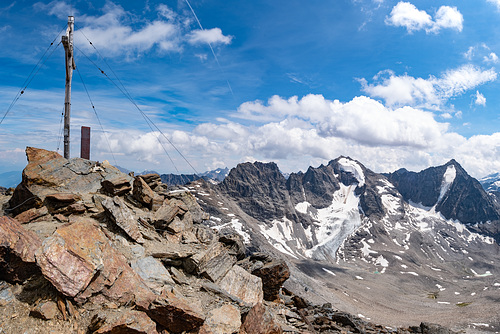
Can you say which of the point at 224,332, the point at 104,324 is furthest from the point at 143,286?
the point at 224,332

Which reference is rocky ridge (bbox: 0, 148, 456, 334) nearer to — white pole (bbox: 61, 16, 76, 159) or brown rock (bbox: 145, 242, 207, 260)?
brown rock (bbox: 145, 242, 207, 260)

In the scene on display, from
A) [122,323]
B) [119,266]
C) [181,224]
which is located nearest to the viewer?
[122,323]

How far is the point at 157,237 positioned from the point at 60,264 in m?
8.42

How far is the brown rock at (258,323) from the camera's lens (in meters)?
16.0

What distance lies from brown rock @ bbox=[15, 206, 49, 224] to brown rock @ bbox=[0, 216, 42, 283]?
18.1 feet

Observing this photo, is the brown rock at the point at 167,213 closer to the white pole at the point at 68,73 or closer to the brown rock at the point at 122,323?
the brown rock at the point at 122,323

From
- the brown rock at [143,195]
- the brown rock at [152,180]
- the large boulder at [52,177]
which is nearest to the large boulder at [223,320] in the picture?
the brown rock at [143,195]

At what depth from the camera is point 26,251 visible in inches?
512

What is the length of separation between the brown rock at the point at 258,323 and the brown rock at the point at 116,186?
571 inches

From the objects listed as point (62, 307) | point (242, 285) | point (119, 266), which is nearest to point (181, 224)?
point (242, 285)

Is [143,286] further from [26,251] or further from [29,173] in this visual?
[29,173]

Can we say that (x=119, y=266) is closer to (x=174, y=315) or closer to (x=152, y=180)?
(x=174, y=315)

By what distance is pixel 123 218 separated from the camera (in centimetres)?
1936

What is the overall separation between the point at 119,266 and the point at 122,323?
11.7ft
